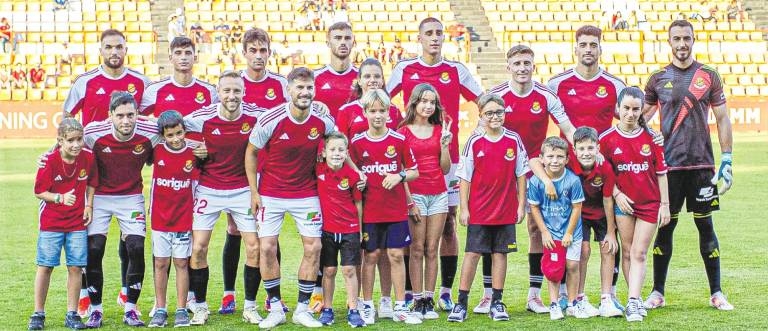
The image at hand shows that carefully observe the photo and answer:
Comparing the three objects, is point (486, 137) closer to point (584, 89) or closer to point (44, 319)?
point (584, 89)

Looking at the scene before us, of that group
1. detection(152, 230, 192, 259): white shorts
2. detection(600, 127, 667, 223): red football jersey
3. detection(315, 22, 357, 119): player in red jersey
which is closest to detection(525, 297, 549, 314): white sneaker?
detection(600, 127, 667, 223): red football jersey

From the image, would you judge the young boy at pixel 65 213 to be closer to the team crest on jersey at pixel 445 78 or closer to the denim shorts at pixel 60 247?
the denim shorts at pixel 60 247

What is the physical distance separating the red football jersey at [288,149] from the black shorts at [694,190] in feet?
8.53

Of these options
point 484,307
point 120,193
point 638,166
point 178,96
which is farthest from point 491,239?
point 120,193

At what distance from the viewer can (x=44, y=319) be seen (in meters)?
7.64

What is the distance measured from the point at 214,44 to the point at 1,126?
6.77 m

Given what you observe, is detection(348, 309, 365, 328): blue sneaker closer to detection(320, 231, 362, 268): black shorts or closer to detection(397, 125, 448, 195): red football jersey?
detection(320, 231, 362, 268): black shorts

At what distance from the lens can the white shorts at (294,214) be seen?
7688 millimetres

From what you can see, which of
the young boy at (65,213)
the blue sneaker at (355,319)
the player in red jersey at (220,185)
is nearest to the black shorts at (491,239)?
the blue sneaker at (355,319)

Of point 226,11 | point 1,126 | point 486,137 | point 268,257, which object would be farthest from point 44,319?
point 226,11

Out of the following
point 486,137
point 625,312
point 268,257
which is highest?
point 486,137

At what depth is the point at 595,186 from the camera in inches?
315

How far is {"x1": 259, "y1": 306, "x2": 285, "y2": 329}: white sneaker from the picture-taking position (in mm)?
7582

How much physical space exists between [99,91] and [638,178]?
4.06 meters
